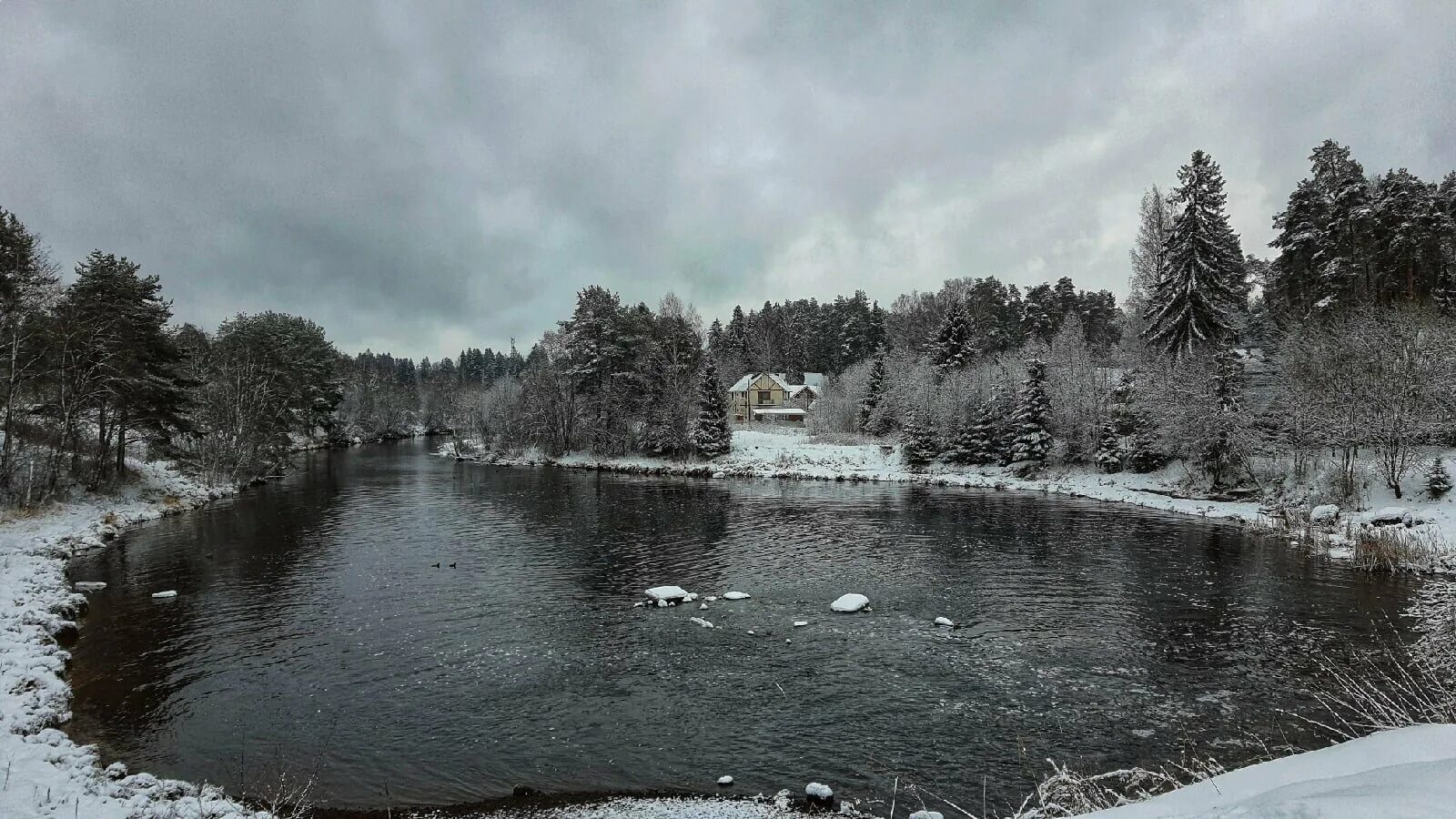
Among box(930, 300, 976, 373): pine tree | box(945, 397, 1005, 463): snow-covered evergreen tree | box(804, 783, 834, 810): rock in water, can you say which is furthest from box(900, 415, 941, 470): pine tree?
box(804, 783, 834, 810): rock in water

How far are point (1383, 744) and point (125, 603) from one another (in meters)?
26.1

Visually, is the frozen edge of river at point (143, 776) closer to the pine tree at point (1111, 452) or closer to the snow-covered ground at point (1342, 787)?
the snow-covered ground at point (1342, 787)

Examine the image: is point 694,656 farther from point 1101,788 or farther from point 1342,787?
point 1342,787

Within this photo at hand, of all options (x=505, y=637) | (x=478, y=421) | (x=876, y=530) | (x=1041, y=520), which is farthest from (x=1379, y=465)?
(x=478, y=421)

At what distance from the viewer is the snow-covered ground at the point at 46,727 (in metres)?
8.19

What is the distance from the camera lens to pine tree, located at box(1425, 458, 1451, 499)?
27328 millimetres

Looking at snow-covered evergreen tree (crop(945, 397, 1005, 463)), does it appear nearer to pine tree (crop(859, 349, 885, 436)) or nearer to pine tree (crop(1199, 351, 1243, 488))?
pine tree (crop(1199, 351, 1243, 488))

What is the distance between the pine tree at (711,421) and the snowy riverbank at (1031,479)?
120 centimetres

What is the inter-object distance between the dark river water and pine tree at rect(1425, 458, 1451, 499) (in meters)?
7.82

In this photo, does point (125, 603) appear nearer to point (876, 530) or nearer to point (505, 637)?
point (505, 637)

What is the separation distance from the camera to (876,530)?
29922 millimetres

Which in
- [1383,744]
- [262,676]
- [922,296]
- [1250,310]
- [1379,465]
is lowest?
[262,676]

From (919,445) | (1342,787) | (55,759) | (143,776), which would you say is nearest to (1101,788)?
(1342,787)

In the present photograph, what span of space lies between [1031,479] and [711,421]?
26.5m
